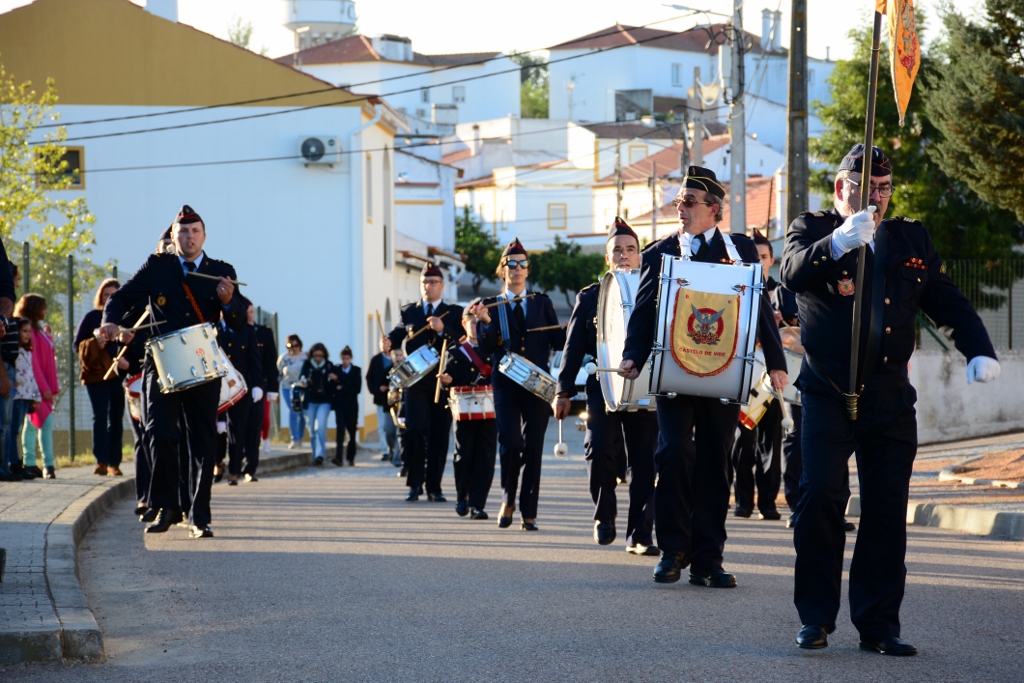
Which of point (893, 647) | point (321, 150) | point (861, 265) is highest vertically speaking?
point (321, 150)

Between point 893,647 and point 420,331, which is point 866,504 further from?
point 420,331

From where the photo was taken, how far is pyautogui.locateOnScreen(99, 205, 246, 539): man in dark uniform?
1083cm

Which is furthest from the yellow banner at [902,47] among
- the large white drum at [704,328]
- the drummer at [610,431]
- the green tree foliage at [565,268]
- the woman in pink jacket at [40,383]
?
the green tree foliage at [565,268]

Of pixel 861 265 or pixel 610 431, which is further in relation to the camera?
pixel 610 431

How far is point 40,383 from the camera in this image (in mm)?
15914

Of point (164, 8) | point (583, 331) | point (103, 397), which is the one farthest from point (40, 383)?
point (164, 8)

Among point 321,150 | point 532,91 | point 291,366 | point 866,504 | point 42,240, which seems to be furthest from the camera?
point 532,91

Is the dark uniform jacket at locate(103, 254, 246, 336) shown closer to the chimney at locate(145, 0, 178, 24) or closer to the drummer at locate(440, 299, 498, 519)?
the drummer at locate(440, 299, 498, 519)

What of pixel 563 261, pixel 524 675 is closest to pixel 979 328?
pixel 524 675

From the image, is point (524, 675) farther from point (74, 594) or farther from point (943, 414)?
point (943, 414)

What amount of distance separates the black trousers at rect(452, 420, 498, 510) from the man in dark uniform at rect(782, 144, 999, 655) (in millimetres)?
6773

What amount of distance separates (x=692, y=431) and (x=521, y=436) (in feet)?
12.0

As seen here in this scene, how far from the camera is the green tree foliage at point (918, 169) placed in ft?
98.9

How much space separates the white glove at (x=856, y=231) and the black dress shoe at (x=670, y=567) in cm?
272
